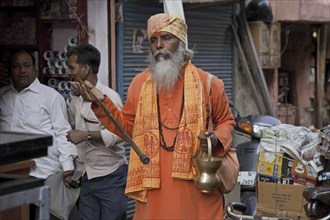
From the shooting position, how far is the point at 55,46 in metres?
6.54

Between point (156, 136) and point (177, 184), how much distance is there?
12.4 inches

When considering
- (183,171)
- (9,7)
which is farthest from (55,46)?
(183,171)

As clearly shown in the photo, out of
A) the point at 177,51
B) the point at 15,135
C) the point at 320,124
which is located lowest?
the point at 320,124

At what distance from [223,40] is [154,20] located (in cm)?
468

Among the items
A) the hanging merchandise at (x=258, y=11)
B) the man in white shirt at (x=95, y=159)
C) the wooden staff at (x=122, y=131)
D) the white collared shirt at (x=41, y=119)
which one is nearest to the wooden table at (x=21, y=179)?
the wooden staff at (x=122, y=131)

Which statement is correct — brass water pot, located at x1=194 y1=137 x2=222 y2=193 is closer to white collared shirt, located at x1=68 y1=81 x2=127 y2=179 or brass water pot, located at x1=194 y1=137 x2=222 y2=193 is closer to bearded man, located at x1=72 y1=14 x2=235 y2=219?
bearded man, located at x1=72 y1=14 x2=235 y2=219

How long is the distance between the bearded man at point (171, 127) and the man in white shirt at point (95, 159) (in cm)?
82

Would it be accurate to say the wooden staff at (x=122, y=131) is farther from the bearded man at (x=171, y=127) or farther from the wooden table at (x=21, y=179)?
the wooden table at (x=21, y=179)

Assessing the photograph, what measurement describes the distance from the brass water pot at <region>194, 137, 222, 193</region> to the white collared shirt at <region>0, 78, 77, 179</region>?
158 centimetres

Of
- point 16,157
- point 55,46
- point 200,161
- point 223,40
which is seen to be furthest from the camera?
point 223,40

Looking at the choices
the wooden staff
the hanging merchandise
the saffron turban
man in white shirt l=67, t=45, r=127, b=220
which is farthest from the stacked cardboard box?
the hanging merchandise

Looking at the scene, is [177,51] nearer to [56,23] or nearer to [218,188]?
[218,188]

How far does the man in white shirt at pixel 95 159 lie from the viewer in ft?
16.5

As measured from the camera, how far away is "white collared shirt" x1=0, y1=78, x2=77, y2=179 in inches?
207
